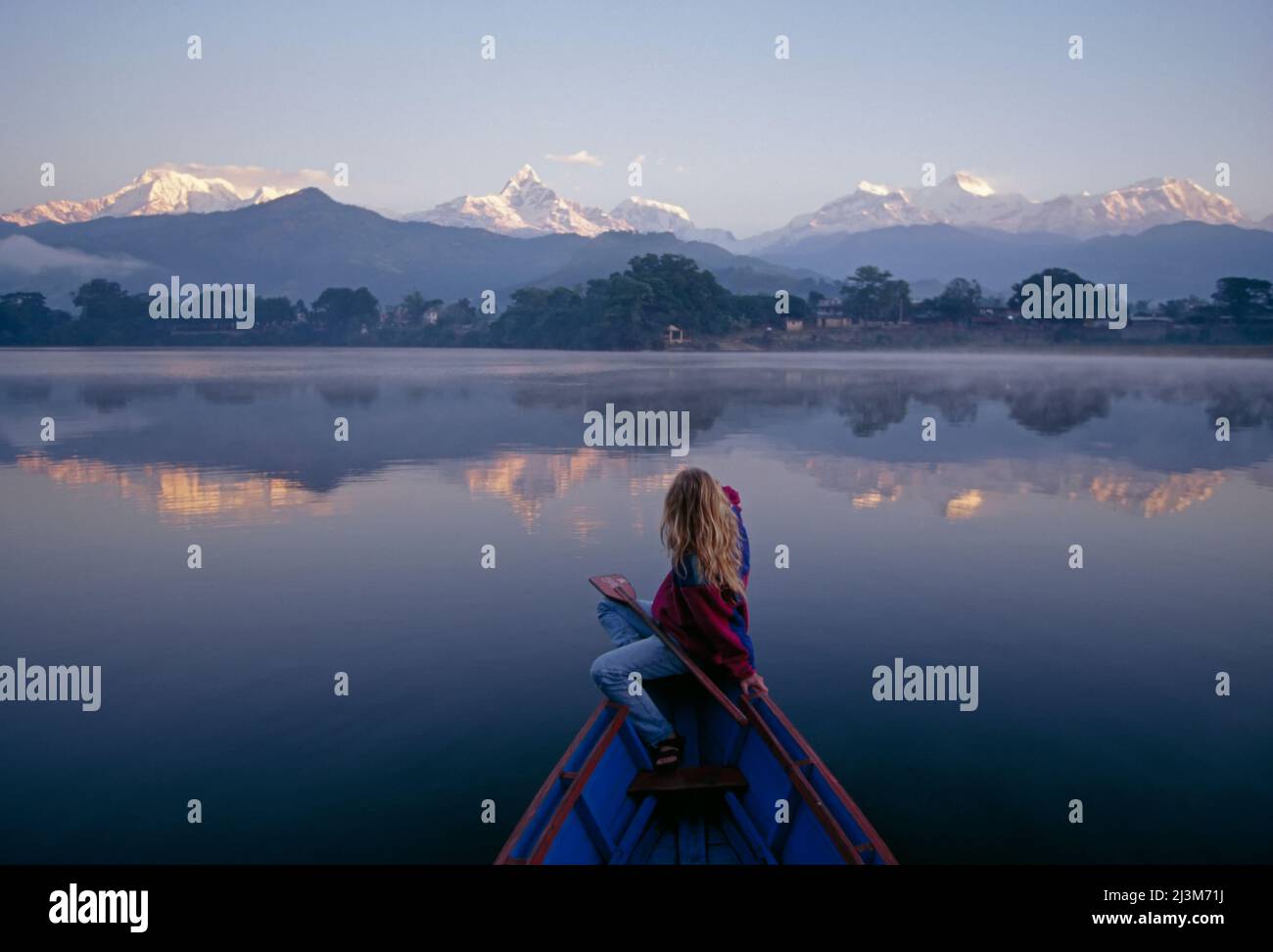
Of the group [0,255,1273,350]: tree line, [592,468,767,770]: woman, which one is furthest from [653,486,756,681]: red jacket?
[0,255,1273,350]: tree line

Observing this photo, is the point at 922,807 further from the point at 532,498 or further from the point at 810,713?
the point at 532,498

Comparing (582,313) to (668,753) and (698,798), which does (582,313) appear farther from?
(698,798)

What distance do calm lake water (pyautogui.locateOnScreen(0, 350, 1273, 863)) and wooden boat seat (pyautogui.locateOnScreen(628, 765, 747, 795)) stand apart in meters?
1.02

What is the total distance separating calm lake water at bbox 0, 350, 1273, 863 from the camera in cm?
623

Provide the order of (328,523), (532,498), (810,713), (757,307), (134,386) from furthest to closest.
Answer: (757,307)
(134,386)
(532,498)
(328,523)
(810,713)

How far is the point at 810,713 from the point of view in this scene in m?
7.71

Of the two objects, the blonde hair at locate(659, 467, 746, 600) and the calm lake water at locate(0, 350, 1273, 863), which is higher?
the blonde hair at locate(659, 467, 746, 600)

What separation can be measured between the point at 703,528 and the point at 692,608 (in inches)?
20.8

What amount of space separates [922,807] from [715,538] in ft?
7.59

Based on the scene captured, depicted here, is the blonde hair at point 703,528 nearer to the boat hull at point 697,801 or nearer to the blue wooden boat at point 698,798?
the blue wooden boat at point 698,798
